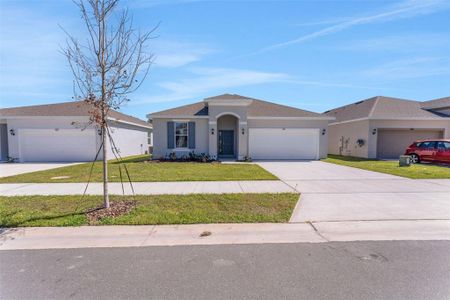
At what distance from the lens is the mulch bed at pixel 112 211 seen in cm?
520

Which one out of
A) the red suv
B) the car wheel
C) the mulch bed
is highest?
the red suv

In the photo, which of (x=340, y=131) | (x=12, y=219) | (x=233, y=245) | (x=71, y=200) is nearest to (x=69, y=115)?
(x=71, y=200)

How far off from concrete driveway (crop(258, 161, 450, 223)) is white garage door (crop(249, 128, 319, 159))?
819 centimetres

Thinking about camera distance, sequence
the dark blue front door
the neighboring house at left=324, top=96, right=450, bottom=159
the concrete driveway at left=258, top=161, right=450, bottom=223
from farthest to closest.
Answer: the neighboring house at left=324, top=96, right=450, bottom=159 → the dark blue front door → the concrete driveway at left=258, top=161, right=450, bottom=223

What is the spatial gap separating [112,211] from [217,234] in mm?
2788

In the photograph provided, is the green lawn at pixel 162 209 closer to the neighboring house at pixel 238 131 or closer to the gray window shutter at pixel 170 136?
the neighboring house at pixel 238 131

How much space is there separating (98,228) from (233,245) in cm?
277

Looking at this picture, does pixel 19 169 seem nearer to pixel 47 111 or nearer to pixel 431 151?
pixel 47 111

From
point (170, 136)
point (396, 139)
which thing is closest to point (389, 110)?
point (396, 139)

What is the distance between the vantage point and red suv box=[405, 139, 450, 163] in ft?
46.9

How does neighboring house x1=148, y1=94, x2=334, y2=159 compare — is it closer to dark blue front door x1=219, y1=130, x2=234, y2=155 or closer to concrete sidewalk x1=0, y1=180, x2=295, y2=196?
dark blue front door x1=219, y1=130, x2=234, y2=155

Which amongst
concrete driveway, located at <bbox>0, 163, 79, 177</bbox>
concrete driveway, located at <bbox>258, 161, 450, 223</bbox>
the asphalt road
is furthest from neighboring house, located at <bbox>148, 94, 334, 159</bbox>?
the asphalt road

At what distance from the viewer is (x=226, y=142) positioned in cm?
1859

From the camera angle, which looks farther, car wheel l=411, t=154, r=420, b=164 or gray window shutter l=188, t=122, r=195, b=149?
gray window shutter l=188, t=122, r=195, b=149
